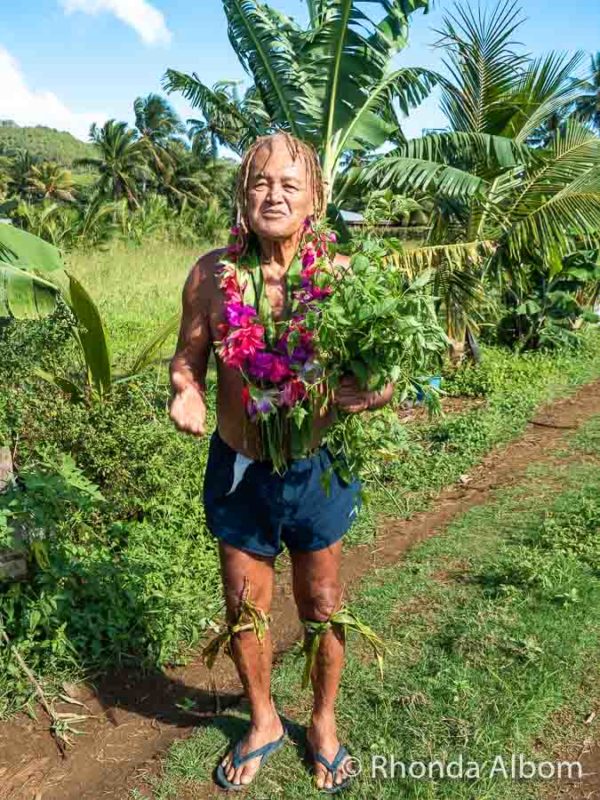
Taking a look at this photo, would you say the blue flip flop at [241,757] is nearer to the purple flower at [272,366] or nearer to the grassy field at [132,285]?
the purple flower at [272,366]

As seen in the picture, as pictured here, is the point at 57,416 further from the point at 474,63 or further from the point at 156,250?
the point at 156,250

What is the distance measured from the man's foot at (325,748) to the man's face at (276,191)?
1.66 m

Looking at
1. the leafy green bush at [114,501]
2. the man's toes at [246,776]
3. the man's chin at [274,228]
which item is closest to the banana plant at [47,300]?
the leafy green bush at [114,501]

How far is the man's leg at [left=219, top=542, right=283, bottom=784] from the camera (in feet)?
7.64

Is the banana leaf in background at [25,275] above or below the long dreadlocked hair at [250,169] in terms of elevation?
below

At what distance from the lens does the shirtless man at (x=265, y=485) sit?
2.08 m

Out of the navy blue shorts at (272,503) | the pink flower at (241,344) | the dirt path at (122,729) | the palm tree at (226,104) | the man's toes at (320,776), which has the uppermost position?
the palm tree at (226,104)

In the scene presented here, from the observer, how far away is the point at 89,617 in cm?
317

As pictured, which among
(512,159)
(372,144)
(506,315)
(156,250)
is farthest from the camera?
(156,250)

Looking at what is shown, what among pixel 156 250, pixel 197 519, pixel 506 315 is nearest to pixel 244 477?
pixel 197 519

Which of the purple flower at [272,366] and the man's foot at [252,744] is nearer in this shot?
the purple flower at [272,366]

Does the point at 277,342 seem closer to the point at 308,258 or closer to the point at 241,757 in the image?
the point at 308,258

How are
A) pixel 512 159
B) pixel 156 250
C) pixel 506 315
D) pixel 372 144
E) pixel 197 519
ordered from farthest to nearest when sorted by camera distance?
pixel 156 250 → pixel 506 315 → pixel 372 144 → pixel 512 159 → pixel 197 519

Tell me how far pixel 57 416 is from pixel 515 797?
3329 millimetres
